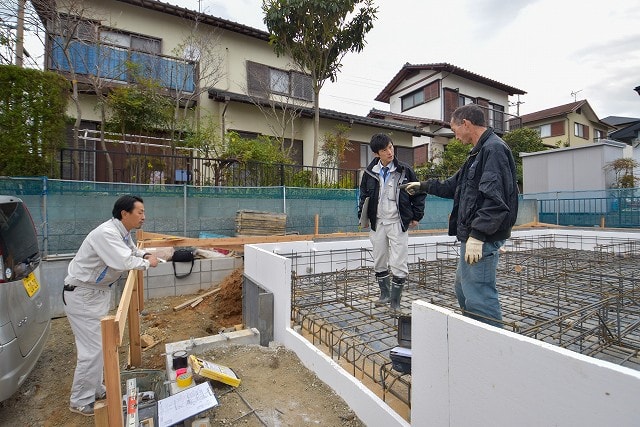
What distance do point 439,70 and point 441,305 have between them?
17.3 m

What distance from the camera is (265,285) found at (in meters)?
3.36

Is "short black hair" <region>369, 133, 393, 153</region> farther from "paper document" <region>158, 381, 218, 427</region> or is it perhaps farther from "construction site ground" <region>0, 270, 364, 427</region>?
"paper document" <region>158, 381, 218, 427</region>

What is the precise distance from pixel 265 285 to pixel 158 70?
766cm

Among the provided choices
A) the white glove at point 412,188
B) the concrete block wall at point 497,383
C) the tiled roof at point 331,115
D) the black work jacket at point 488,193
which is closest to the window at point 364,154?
the tiled roof at point 331,115

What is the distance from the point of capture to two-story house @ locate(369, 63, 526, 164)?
53.4 feet

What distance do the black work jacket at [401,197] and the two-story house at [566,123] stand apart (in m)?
22.6

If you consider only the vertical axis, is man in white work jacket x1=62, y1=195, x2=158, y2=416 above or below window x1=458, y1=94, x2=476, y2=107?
below

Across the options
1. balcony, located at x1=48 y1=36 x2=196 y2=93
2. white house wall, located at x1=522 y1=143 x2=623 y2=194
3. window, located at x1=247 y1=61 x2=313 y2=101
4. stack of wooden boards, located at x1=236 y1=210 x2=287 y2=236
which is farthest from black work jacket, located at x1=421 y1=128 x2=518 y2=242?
white house wall, located at x1=522 y1=143 x2=623 y2=194

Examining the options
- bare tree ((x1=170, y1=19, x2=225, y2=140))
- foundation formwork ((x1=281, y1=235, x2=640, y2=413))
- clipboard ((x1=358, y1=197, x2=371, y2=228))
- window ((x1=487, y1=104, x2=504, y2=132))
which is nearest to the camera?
Answer: foundation formwork ((x1=281, y1=235, x2=640, y2=413))

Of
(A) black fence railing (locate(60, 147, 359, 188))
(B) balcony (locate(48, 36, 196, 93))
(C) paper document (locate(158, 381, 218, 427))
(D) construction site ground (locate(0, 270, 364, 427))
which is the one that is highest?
(B) balcony (locate(48, 36, 196, 93))

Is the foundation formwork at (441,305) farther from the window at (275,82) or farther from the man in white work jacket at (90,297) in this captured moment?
the window at (275,82)

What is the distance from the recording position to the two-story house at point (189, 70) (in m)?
7.47

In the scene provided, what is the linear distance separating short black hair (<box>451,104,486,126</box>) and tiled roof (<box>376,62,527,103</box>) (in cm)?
1708

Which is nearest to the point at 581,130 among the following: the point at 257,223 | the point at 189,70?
the point at 189,70
